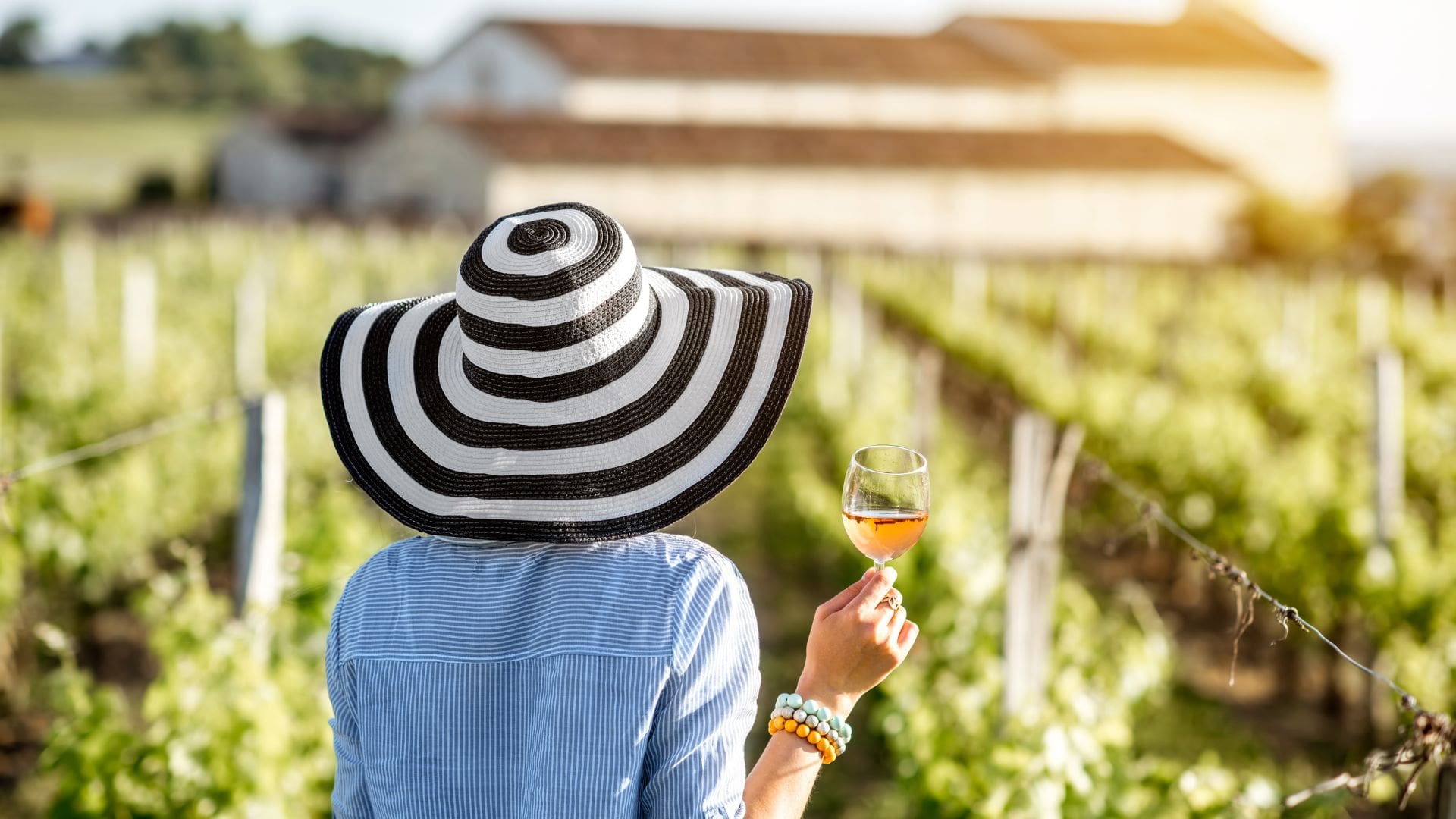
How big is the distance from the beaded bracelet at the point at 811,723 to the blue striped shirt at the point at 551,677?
6 cm

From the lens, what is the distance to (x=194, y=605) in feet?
12.3

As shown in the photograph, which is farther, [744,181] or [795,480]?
[744,181]

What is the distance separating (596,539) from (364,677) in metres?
0.30

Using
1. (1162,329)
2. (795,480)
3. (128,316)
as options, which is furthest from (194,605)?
(1162,329)

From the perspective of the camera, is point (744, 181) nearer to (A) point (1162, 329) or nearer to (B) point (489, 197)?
(B) point (489, 197)

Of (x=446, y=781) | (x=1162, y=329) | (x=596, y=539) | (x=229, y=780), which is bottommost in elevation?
(x=1162, y=329)

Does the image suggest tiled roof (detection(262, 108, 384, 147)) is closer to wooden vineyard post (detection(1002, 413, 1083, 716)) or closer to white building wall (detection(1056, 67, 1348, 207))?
white building wall (detection(1056, 67, 1348, 207))

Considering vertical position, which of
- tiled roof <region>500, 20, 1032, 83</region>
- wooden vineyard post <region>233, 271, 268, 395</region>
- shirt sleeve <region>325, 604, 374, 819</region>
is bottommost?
wooden vineyard post <region>233, 271, 268, 395</region>

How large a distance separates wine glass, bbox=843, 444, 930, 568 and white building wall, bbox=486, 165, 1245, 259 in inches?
1190

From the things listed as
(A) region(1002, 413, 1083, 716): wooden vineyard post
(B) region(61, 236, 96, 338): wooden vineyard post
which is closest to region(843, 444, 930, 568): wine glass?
(A) region(1002, 413, 1083, 716): wooden vineyard post

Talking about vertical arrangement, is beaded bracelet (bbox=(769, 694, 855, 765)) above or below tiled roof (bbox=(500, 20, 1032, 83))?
below

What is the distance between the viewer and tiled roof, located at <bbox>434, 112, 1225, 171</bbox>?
3300 centimetres

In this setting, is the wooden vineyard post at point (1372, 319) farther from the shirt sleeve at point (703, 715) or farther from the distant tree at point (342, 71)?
the distant tree at point (342, 71)

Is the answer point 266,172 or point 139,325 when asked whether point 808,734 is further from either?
point 266,172
